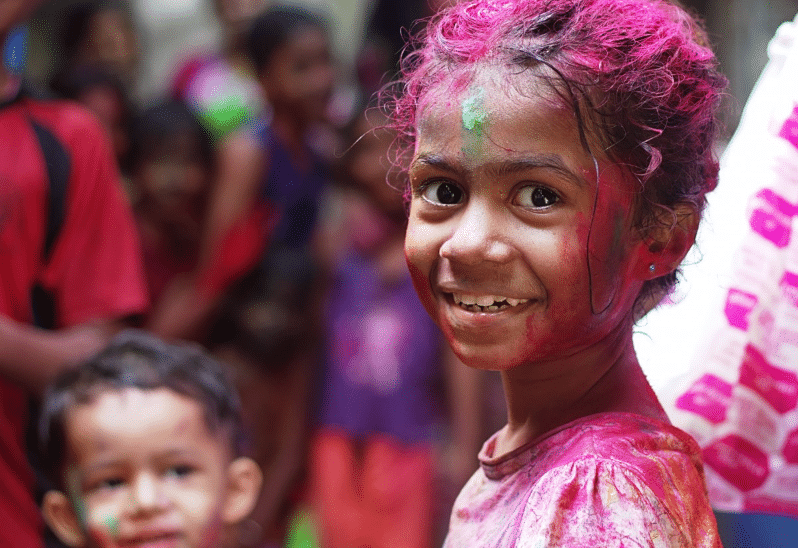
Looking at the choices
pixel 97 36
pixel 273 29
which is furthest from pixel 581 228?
pixel 97 36

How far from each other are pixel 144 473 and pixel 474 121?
1120 millimetres

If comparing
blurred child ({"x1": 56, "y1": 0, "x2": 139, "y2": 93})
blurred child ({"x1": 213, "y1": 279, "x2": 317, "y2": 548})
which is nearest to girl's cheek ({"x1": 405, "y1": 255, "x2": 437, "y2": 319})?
blurred child ({"x1": 213, "y1": 279, "x2": 317, "y2": 548})

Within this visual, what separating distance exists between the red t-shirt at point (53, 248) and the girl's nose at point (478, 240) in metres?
1.55

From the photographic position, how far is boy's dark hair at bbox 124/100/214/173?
410 centimetres

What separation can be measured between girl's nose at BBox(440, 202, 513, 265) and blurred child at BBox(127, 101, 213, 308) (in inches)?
A: 107

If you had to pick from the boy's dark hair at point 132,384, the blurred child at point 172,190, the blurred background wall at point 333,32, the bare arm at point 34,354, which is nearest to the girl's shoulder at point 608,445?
the boy's dark hair at point 132,384

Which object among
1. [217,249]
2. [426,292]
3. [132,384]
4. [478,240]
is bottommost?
[217,249]

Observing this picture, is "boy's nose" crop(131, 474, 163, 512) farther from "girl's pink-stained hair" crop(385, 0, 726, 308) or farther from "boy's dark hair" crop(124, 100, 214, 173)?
"boy's dark hair" crop(124, 100, 214, 173)

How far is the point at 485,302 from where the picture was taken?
1.47 meters

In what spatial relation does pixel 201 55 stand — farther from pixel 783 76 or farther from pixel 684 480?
pixel 684 480

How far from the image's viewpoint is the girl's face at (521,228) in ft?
4.65

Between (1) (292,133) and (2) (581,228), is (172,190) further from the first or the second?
(2) (581,228)

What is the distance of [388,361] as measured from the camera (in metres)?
3.69

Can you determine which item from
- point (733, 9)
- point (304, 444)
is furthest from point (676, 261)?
point (733, 9)
